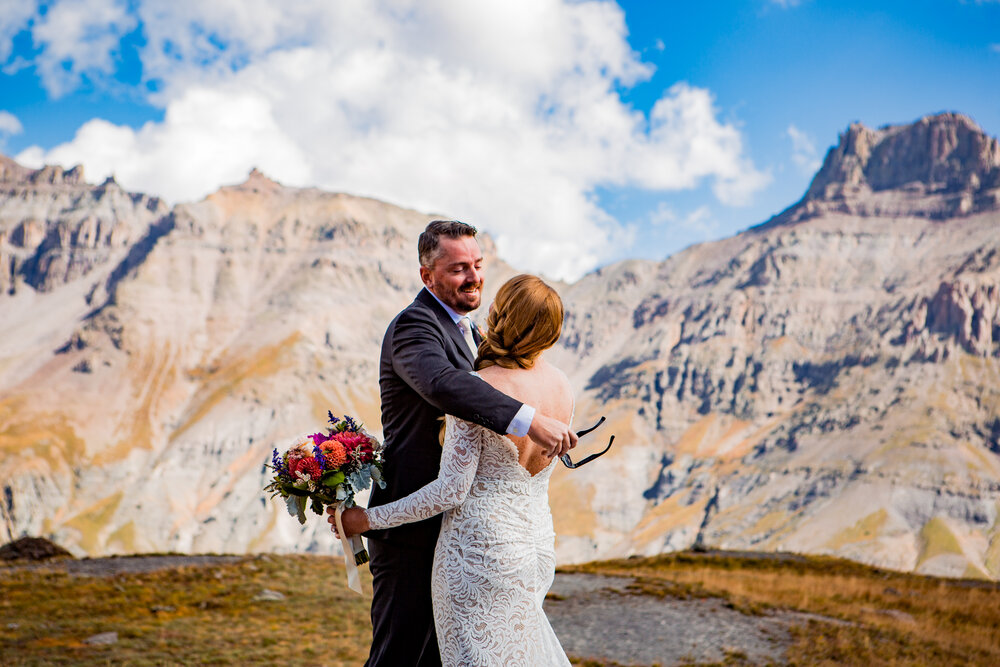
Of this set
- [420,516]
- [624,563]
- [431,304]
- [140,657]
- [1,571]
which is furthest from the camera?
[624,563]

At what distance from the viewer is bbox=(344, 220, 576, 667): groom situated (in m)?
5.05

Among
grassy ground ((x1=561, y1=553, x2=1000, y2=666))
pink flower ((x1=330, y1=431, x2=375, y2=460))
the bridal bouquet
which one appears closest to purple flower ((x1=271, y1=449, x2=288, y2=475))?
the bridal bouquet

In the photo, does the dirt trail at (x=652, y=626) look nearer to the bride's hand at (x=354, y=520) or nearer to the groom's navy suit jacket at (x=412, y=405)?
the groom's navy suit jacket at (x=412, y=405)

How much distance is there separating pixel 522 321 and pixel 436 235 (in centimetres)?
118

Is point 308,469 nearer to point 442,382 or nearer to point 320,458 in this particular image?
point 320,458

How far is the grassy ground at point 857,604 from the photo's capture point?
12.0 metres

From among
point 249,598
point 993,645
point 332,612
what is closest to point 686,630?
point 993,645

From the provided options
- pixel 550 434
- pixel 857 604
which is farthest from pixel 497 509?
pixel 857 604

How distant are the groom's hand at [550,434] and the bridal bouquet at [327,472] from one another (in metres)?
1.25

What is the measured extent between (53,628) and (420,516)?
10.8 meters

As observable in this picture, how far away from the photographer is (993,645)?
13.2 metres

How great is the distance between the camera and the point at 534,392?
4.77 metres

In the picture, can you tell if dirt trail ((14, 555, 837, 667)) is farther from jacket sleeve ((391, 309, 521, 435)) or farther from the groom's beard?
jacket sleeve ((391, 309, 521, 435))

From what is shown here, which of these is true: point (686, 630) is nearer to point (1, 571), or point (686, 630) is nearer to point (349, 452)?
point (349, 452)
